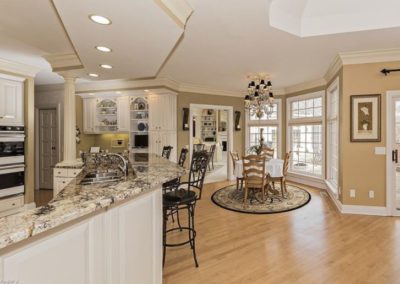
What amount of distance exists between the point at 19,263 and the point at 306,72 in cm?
556

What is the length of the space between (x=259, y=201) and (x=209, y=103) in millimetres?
3049

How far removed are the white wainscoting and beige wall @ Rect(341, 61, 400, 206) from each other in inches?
143

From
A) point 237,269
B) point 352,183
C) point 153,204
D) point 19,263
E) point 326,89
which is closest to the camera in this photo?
point 19,263

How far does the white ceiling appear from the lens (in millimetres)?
2121

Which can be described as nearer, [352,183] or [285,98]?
[352,183]

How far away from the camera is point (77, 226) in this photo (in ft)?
3.73

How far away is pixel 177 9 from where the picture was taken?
2.11m

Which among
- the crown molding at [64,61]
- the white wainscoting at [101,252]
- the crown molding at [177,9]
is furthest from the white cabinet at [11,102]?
the white wainscoting at [101,252]

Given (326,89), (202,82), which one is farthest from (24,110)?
(326,89)

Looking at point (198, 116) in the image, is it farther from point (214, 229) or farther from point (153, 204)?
point (153, 204)

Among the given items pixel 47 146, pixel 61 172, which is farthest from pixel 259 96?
pixel 47 146

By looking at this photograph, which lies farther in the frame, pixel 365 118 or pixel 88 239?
pixel 365 118

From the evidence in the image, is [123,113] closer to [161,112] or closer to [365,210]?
[161,112]

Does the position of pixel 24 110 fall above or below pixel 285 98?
below
